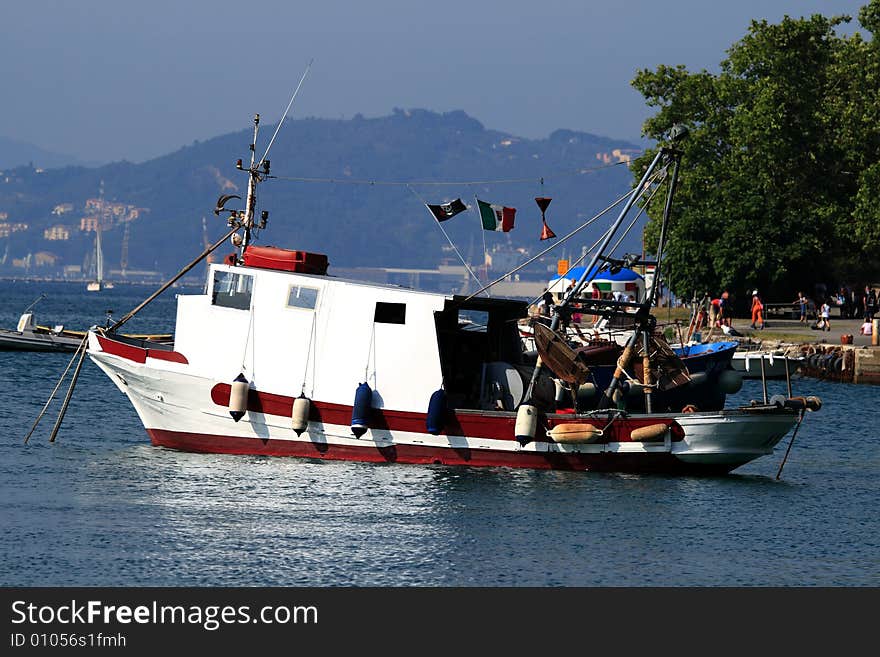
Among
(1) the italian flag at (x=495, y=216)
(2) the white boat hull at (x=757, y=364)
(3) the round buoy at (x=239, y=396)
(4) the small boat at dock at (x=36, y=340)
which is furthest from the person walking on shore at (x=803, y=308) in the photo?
(3) the round buoy at (x=239, y=396)

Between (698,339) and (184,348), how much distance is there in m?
36.1

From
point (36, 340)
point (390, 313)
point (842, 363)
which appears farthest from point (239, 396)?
point (842, 363)

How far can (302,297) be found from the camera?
28625 mm

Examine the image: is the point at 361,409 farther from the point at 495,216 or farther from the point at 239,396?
the point at 495,216

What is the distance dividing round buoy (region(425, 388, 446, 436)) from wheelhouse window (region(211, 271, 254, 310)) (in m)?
4.35

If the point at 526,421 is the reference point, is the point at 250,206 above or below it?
above

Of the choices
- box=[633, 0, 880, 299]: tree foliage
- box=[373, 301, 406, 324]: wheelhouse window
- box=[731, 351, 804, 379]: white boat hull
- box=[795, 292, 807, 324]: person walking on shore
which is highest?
box=[633, 0, 880, 299]: tree foliage

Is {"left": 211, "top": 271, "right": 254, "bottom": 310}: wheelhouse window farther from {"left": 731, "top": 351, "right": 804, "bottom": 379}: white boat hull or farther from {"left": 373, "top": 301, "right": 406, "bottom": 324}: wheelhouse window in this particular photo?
{"left": 731, "top": 351, "right": 804, "bottom": 379}: white boat hull

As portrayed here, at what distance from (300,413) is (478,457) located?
3700 mm

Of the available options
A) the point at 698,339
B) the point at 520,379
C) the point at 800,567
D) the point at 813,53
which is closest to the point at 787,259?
the point at 813,53

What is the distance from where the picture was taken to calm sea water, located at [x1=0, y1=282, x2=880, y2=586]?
2084cm

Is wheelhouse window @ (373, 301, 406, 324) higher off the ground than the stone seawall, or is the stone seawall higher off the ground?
wheelhouse window @ (373, 301, 406, 324)

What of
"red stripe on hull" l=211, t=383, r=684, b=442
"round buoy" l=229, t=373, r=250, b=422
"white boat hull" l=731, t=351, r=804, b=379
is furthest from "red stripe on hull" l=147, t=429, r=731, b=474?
"white boat hull" l=731, t=351, r=804, b=379
